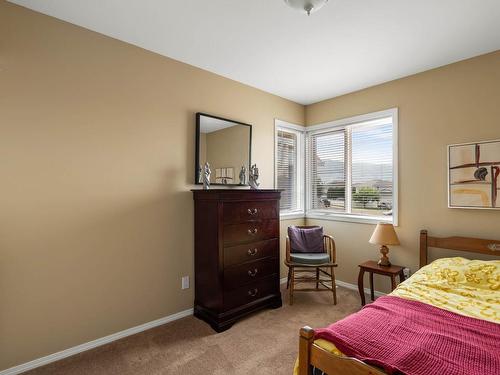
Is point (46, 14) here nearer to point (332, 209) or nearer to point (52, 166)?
point (52, 166)

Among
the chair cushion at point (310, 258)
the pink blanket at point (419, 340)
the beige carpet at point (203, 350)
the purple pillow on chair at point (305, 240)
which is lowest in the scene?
the beige carpet at point (203, 350)

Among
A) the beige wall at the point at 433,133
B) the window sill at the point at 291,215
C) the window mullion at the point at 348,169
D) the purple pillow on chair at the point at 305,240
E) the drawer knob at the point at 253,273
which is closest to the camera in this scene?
the beige wall at the point at 433,133

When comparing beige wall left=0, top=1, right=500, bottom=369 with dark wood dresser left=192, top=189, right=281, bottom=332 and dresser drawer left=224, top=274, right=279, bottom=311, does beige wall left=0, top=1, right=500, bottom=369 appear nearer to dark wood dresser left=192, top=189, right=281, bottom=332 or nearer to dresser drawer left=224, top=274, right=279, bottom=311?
dark wood dresser left=192, top=189, right=281, bottom=332

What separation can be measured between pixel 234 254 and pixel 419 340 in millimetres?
1635

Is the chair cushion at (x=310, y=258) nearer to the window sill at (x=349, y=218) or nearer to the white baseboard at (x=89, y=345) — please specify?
the window sill at (x=349, y=218)

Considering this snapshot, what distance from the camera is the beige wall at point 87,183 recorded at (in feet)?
6.43

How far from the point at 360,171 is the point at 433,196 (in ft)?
3.05

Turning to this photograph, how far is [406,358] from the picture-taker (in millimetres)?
1238

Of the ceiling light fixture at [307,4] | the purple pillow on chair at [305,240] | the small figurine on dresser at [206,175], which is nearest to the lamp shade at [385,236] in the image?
the purple pillow on chair at [305,240]

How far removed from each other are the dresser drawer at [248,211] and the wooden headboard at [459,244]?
1.55m

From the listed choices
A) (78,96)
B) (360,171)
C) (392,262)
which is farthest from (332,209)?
(78,96)

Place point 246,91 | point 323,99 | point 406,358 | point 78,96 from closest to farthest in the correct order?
point 406,358 < point 78,96 < point 246,91 < point 323,99

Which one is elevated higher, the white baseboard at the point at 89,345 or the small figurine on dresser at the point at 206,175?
the small figurine on dresser at the point at 206,175

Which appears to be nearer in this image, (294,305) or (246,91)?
(294,305)
